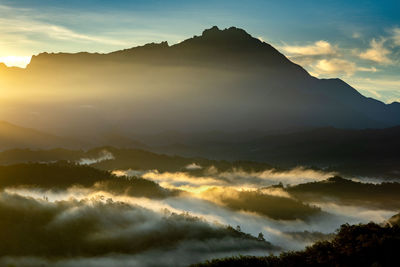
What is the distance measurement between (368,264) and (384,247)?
2.91 metres

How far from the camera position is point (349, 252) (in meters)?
46.0

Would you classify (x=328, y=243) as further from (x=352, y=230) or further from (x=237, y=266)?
(x=237, y=266)

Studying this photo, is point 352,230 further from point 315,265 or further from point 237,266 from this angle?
point 237,266

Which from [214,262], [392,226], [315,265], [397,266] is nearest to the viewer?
[397,266]

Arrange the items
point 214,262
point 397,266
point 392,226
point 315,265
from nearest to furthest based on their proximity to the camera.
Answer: point 397,266 < point 315,265 < point 392,226 < point 214,262

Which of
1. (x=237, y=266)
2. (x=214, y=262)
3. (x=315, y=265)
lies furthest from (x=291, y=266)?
(x=214, y=262)

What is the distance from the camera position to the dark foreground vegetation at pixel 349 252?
4472 cm

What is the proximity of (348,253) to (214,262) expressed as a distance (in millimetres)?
18199

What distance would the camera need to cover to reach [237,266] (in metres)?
54.6

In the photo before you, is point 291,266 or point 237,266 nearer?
point 291,266

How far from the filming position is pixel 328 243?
50.5m

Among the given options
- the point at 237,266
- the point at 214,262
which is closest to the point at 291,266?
the point at 237,266

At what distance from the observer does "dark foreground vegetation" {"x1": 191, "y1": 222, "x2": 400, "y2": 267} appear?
147ft

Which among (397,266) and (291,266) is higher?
(397,266)
